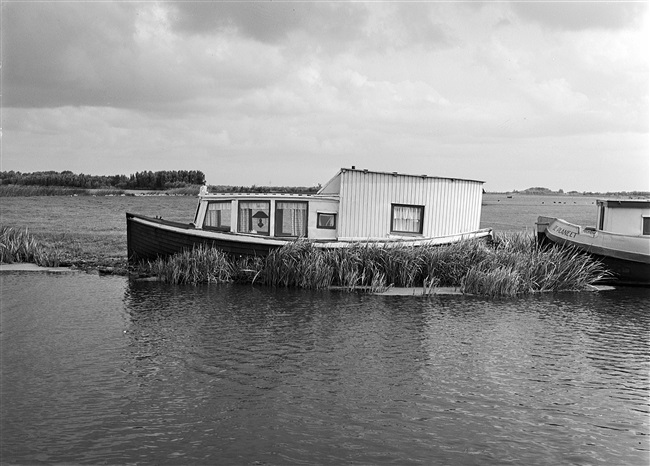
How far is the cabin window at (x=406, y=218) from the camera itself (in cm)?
2217

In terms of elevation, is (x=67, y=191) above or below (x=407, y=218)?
below

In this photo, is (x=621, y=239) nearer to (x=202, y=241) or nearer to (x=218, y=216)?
(x=218, y=216)

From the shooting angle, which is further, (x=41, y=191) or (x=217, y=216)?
(x=41, y=191)

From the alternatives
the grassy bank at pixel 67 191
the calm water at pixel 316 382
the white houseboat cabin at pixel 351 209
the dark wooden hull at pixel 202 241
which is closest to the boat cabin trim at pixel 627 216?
the dark wooden hull at pixel 202 241

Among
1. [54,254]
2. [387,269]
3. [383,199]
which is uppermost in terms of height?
[383,199]

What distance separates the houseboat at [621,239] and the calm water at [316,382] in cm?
536

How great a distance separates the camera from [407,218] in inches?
877

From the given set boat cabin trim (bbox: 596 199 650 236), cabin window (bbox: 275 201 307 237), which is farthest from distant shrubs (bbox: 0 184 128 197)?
boat cabin trim (bbox: 596 199 650 236)

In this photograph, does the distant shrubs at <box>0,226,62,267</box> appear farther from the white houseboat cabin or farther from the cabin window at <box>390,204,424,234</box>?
the cabin window at <box>390,204,424,234</box>

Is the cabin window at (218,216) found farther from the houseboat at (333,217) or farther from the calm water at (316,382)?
the calm water at (316,382)

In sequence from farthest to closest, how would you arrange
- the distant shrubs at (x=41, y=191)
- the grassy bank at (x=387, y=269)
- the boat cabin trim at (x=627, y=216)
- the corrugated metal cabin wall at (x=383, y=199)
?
the distant shrubs at (x=41, y=191) → the boat cabin trim at (x=627, y=216) → the corrugated metal cabin wall at (x=383, y=199) → the grassy bank at (x=387, y=269)

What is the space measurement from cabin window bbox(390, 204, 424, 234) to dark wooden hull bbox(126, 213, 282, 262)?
4.46 m

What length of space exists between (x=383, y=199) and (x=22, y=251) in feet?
50.3

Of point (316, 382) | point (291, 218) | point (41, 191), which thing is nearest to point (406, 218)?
point (291, 218)
